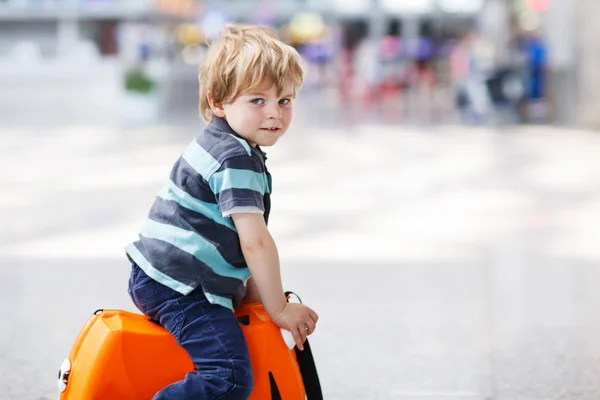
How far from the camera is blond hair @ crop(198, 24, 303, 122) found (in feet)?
6.29

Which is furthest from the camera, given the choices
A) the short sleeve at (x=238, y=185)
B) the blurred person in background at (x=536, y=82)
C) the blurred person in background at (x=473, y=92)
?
the blurred person in background at (x=473, y=92)

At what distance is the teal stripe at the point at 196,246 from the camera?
6.33 ft

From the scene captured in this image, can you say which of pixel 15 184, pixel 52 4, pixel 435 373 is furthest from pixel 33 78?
pixel 435 373

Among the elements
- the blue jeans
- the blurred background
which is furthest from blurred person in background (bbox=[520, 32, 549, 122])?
the blue jeans

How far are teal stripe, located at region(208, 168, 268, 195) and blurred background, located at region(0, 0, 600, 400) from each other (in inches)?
33.8

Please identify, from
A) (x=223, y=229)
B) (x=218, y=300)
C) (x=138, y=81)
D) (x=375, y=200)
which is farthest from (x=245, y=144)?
(x=138, y=81)

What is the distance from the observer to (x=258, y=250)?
1.90 meters

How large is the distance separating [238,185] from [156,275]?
261 millimetres

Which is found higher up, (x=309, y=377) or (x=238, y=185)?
(x=238, y=185)

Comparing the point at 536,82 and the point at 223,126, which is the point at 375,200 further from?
the point at 536,82

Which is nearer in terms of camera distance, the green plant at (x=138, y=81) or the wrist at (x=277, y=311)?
the wrist at (x=277, y=311)

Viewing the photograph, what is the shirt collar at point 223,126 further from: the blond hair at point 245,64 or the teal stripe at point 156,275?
the teal stripe at point 156,275

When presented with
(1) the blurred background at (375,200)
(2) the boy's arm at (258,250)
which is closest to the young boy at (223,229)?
(2) the boy's arm at (258,250)

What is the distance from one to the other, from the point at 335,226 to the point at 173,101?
11797 mm
